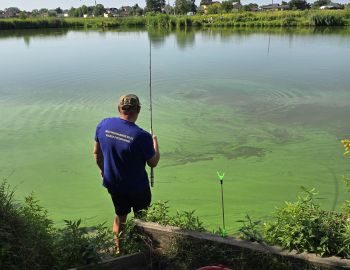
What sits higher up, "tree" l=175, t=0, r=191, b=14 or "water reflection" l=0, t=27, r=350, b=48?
"tree" l=175, t=0, r=191, b=14

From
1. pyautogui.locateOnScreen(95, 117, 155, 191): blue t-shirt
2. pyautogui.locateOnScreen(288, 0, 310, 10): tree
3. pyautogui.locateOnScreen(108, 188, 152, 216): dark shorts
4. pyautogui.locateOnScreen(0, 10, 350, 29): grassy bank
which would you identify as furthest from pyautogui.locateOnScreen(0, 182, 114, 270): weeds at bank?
pyautogui.locateOnScreen(288, 0, 310, 10): tree

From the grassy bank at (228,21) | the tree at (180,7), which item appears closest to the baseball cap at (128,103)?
the grassy bank at (228,21)

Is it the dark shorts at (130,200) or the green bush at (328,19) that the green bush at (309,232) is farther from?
the green bush at (328,19)

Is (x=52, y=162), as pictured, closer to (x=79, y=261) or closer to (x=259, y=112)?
(x=79, y=261)

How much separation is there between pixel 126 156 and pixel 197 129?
12.3 feet

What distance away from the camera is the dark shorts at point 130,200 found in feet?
8.15

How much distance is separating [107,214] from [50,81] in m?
7.21

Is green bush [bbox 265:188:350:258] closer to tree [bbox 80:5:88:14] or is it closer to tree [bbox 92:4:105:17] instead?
tree [bbox 92:4:105:17]

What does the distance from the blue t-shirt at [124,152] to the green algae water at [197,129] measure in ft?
4.07

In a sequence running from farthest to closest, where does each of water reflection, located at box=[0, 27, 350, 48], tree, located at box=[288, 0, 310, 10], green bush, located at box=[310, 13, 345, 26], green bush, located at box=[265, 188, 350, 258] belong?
tree, located at box=[288, 0, 310, 10], green bush, located at box=[310, 13, 345, 26], water reflection, located at box=[0, 27, 350, 48], green bush, located at box=[265, 188, 350, 258]

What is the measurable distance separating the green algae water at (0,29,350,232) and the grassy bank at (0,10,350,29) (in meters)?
16.2

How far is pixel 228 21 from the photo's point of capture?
30844 mm

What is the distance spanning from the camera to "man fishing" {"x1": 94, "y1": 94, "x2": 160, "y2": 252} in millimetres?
2320

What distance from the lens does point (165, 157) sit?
5012mm
